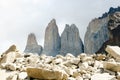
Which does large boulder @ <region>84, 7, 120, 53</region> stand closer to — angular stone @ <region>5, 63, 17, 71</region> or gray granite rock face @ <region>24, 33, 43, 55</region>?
gray granite rock face @ <region>24, 33, 43, 55</region>

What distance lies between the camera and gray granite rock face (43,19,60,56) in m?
159

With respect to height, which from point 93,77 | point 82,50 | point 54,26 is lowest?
point 93,77

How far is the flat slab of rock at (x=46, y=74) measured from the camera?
9.27 meters

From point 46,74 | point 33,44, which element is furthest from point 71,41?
point 46,74

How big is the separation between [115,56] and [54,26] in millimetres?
147471

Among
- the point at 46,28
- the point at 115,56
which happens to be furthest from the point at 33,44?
the point at 115,56

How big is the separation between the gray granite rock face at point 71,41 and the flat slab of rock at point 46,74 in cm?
14507

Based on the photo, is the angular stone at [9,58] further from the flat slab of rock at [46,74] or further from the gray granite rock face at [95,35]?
the gray granite rock face at [95,35]

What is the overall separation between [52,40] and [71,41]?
26.6 feet

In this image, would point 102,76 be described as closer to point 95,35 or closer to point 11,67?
point 11,67

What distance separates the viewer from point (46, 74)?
9430 millimetres

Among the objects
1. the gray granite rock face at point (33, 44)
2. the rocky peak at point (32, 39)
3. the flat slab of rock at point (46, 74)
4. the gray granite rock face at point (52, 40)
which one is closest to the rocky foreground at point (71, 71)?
the flat slab of rock at point (46, 74)

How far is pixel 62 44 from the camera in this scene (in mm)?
159875

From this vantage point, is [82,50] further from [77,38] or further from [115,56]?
[115,56]
